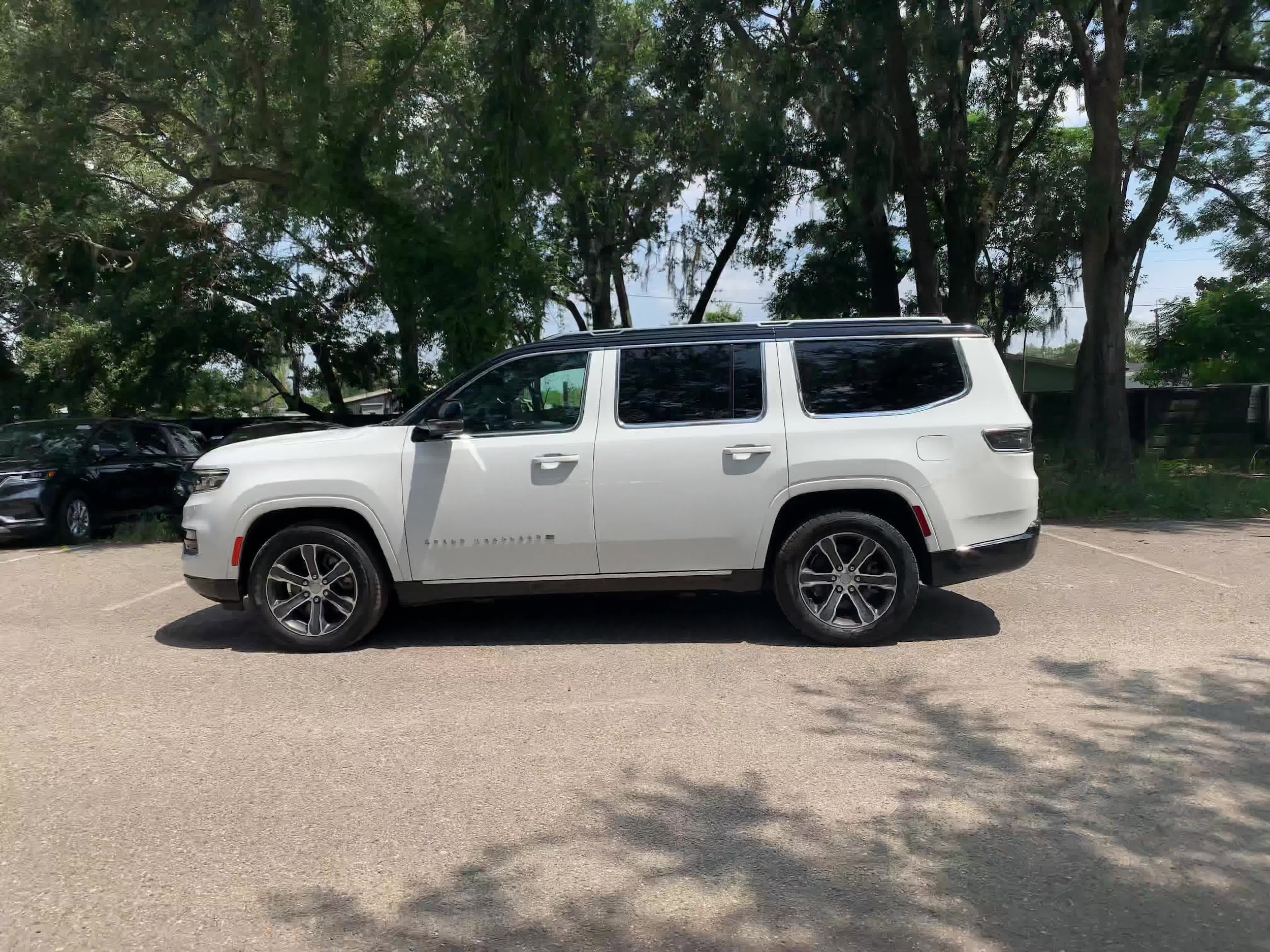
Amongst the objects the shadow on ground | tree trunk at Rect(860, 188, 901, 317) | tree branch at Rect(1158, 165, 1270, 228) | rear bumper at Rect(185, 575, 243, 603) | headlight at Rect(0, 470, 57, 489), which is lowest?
the shadow on ground

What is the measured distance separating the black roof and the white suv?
2cm

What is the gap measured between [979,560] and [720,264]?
56.2 feet

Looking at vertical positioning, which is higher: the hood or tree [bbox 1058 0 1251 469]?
tree [bbox 1058 0 1251 469]

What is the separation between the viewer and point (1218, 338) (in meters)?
28.5

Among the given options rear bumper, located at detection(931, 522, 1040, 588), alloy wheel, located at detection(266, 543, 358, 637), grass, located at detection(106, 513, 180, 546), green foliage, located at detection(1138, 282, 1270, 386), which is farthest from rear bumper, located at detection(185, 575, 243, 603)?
green foliage, located at detection(1138, 282, 1270, 386)

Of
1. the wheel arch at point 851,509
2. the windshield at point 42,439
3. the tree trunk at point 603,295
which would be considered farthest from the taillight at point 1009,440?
the tree trunk at point 603,295

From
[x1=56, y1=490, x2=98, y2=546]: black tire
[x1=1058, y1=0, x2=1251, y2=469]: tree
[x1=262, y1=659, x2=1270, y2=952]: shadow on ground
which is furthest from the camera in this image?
[x1=1058, y1=0, x2=1251, y2=469]: tree

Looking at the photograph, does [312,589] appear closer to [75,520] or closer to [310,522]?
[310,522]

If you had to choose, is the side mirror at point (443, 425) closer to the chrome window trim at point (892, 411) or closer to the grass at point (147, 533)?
the chrome window trim at point (892, 411)

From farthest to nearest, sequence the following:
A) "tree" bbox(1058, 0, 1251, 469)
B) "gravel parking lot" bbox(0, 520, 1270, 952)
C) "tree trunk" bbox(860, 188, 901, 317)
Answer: "tree trunk" bbox(860, 188, 901, 317)
"tree" bbox(1058, 0, 1251, 469)
"gravel parking lot" bbox(0, 520, 1270, 952)

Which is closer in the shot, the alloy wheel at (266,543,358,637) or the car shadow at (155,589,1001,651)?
the alloy wheel at (266,543,358,637)

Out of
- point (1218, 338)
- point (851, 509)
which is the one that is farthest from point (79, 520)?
point (1218, 338)

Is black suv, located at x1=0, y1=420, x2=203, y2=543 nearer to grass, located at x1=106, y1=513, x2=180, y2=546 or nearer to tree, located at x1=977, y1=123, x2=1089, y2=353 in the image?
grass, located at x1=106, y1=513, x2=180, y2=546

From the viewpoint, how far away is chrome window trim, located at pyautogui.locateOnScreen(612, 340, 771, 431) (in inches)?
266
